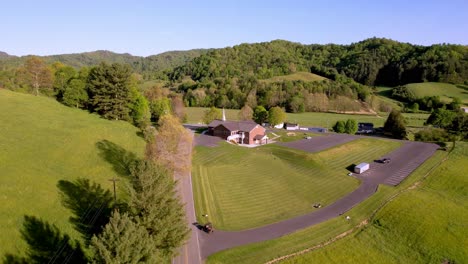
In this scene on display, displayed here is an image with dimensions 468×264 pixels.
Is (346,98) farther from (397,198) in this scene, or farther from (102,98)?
(102,98)

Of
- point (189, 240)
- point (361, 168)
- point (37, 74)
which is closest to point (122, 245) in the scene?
point (189, 240)

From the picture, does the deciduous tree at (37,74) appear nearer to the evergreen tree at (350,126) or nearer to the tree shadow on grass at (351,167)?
the tree shadow on grass at (351,167)

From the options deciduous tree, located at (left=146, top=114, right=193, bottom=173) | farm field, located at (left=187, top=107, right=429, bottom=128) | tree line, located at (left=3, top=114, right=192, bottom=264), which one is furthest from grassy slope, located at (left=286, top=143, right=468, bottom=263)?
farm field, located at (left=187, top=107, right=429, bottom=128)

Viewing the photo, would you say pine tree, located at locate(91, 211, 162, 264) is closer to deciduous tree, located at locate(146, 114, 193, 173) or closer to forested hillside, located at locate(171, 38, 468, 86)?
deciduous tree, located at locate(146, 114, 193, 173)

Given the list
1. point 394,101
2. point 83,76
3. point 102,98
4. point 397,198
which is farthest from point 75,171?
point 394,101

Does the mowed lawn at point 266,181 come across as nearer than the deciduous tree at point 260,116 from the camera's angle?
Yes

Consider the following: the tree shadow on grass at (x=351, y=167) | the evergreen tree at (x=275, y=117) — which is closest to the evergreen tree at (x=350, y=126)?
the evergreen tree at (x=275, y=117)

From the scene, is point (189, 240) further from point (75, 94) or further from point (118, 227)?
point (75, 94)
